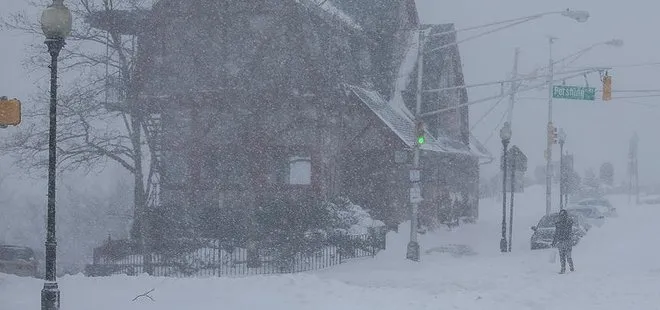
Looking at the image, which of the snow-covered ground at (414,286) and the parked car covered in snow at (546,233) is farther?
the parked car covered in snow at (546,233)

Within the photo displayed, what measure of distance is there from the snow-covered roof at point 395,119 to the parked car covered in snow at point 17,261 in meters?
13.1

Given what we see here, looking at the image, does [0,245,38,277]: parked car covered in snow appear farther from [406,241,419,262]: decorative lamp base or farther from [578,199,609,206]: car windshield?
[578,199,609,206]: car windshield

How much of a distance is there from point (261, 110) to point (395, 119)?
5.90m

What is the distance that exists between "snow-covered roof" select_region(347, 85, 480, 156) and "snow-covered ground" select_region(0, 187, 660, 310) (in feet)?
12.9

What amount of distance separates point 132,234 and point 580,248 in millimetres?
16068

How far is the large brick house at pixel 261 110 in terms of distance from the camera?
30.9 m

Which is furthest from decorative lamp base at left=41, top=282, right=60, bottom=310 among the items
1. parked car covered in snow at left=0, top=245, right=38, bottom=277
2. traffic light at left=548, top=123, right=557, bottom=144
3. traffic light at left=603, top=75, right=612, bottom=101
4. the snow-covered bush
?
traffic light at left=548, top=123, right=557, bottom=144

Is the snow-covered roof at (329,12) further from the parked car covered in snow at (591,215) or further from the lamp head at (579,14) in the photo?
the parked car covered in snow at (591,215)

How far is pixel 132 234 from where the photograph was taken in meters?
31.0

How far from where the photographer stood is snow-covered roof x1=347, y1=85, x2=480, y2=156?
107 feet

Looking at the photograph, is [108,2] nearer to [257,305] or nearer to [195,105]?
[195,105]

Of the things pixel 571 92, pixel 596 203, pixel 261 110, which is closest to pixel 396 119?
pixel 261 110

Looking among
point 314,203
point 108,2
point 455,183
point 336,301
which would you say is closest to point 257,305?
point 336,301

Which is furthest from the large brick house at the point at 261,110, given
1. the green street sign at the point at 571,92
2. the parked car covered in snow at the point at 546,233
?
the parked car covered in snow at the point at 546,233
